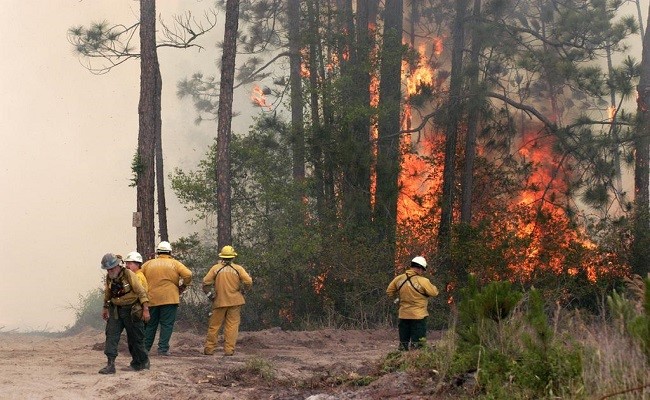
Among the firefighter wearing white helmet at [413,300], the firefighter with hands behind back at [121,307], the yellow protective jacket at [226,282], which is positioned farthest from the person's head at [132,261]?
the firefighter wearing white helmet at [413,300]

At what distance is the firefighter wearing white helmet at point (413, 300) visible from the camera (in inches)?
644

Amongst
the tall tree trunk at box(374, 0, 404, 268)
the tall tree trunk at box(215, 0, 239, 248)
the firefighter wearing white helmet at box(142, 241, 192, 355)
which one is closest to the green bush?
the tall tree trunk at box(215, 0, 239, 248)

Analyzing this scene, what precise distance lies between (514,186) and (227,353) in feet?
46.1

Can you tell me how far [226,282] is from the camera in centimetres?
1752

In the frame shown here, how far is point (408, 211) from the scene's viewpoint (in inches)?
1157

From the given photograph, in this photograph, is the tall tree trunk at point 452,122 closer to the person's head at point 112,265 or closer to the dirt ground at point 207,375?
the dirt ground at point 207,375

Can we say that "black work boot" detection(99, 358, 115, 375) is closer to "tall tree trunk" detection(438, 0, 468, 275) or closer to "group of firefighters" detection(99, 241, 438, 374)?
"group of firefighters" detection(99, 241, 438, 374)

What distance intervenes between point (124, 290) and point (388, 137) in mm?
15604

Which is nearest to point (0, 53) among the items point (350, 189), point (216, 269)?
point (350, 189)

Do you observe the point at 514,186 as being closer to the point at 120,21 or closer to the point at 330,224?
the point at 330,224

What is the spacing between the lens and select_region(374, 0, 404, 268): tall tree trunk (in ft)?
91.0

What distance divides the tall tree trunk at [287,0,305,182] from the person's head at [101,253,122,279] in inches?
545

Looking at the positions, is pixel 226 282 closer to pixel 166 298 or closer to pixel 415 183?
pixel 166 298

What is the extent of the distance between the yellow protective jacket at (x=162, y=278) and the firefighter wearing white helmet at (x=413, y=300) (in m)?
3.61
